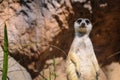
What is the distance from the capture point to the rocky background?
3.87 meters

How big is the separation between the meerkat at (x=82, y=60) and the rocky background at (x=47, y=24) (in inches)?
38.0

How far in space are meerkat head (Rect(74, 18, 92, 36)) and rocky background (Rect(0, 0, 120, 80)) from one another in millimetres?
1050

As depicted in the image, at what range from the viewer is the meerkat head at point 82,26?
2.66m

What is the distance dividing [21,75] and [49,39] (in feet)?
1.71

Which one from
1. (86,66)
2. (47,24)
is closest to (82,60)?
(86,66)

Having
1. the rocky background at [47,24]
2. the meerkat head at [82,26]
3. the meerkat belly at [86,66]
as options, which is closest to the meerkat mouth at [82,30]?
the meerkat head at [82,26]

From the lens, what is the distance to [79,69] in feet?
9.13

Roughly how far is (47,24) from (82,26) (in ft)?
4.22

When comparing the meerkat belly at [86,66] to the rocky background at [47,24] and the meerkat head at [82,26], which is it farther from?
the rocky background at [47,24]

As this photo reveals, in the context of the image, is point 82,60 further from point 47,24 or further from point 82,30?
point 47,24

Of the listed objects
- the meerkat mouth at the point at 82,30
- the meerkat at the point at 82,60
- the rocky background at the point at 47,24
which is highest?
the meerkat mouth at the point at 82,30

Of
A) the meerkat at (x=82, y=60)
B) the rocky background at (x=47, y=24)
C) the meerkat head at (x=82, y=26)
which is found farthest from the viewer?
the rocky background at (x=47, y=24)

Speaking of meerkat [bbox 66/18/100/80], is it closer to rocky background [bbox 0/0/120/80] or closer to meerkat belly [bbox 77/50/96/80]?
meerkat belly [bbox 77/50/96/80]

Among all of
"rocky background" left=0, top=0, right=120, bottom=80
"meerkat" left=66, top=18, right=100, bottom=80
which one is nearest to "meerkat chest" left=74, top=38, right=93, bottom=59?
"meerkat" left=66, top=18, right=100, bottom=80
